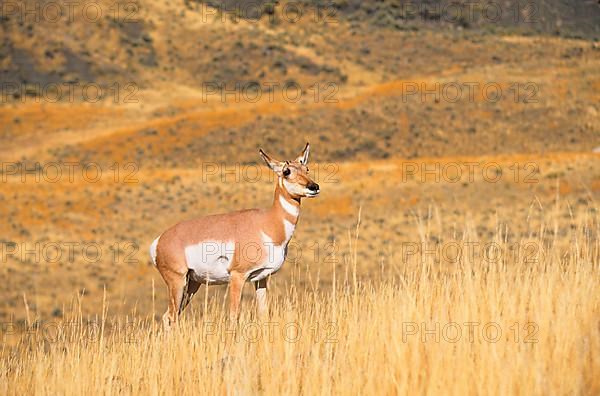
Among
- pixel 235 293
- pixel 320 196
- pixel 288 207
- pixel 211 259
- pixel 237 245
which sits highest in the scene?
pixel 288 207

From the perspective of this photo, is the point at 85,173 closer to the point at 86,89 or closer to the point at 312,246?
the point at 312,246

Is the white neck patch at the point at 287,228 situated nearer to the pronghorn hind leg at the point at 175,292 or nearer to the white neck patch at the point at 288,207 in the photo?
the white neck patch at the point at 288,207

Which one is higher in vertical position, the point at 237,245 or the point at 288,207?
the point at 288,207

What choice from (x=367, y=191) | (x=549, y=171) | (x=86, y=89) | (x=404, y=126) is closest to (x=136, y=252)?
(x=367, y=191)

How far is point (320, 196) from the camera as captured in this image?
29.4 m

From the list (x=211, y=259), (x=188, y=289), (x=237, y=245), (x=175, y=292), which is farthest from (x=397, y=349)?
(x=188, y=289)

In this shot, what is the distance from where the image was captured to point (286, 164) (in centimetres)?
785

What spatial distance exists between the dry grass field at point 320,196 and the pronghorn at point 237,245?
487 millimetres

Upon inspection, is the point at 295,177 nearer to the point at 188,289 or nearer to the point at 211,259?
the point at 211,259

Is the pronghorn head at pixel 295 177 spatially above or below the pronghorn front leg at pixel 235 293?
above

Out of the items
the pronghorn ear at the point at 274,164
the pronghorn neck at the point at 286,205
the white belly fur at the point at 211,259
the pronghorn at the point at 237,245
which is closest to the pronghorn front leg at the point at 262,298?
the pronghorn at the point at 237,245

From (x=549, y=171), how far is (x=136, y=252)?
15595mm

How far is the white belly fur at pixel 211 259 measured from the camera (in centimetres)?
800

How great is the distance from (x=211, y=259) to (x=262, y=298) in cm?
59
